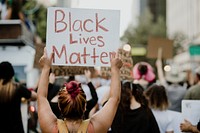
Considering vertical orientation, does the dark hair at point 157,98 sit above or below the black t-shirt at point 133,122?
above

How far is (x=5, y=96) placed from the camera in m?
5.84

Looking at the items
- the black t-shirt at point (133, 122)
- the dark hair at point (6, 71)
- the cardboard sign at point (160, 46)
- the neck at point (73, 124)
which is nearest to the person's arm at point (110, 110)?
the neck at point (73, 124)

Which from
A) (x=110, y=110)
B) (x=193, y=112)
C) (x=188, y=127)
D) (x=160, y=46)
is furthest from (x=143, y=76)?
(x=110, y=110)

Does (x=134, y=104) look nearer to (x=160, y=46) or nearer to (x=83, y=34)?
(x=83, y=34)

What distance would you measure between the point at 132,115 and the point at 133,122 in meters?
0.08

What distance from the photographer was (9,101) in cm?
583

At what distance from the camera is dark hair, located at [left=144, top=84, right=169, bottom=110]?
245 inches

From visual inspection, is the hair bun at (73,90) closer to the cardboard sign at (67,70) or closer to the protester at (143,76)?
the cardboard sign at (67,70)

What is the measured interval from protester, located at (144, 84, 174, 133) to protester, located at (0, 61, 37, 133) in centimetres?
161

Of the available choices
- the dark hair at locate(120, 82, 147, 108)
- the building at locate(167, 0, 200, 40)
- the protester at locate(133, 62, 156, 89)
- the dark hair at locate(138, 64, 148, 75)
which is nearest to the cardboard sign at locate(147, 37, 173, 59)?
the protester at locate(133, 62, 156, 89)

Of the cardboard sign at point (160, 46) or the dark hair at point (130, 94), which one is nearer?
the dark hair at point (130, 94)

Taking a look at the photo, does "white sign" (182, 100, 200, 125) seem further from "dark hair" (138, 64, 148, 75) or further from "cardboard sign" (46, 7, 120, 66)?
"dark hair" (138, 64, 148, 75)

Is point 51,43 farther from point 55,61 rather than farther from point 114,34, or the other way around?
point 114,34

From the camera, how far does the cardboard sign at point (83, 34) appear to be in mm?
4430
